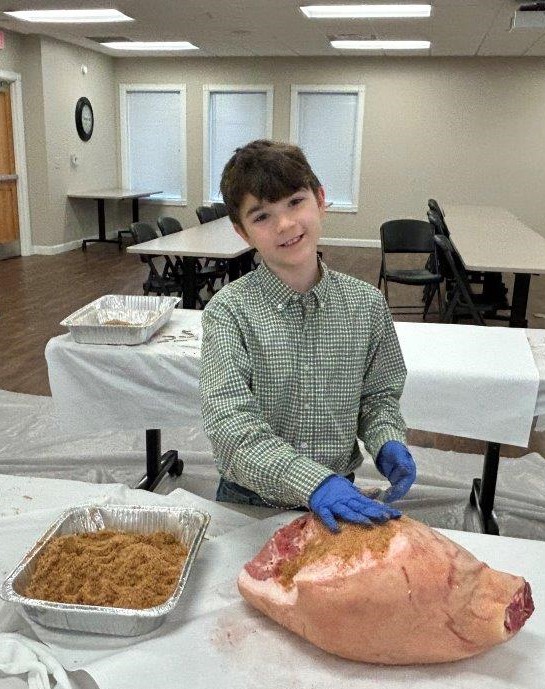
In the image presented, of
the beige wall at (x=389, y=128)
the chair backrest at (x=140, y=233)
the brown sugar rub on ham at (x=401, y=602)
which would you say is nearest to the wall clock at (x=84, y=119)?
the beige wall at (x=389, y=128)

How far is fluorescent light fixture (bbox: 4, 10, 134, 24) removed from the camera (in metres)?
6.22

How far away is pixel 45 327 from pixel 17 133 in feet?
13.0

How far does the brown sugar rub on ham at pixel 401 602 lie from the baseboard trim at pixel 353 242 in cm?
863

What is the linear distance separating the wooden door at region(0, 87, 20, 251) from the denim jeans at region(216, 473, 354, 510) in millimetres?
7110

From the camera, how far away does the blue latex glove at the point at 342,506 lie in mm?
927

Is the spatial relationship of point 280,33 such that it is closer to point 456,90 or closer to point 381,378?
point 456,90

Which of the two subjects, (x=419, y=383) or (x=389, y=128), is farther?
(x=389, y=128)

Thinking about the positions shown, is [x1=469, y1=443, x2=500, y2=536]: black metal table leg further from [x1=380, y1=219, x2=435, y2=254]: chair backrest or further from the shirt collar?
[x1=380, y1=219, x2=435, y2=254]: chair backrest

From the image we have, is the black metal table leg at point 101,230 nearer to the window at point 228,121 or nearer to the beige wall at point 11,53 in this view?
the window at point 228,121

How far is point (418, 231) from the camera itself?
572cm

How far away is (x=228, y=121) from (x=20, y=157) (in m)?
3.14

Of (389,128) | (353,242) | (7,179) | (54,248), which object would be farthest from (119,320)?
(389,128)

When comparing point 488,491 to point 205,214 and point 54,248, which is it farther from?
point 54,248

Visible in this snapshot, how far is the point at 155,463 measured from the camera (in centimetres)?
257
